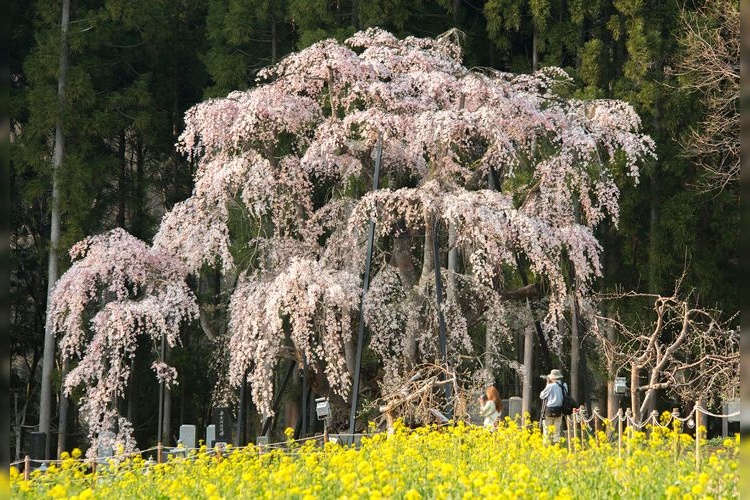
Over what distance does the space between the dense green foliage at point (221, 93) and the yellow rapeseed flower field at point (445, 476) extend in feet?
32.7

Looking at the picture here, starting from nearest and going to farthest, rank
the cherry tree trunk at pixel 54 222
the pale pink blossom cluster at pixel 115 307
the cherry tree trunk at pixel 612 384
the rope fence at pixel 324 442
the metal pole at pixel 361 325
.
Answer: the rope fence at pixel 324 442 < the metal pole at pixel 361 325 < the pale pink blossom cluster at pixel 115 307 < the cherry tree trunk at pixel 612 384 < the cherry tree trunk at pixel 54 222

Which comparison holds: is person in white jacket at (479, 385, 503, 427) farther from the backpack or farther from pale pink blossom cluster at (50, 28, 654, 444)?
pale pink blossom cluster at (50, 28, 654, 444)

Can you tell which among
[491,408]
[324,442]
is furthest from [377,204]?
[324,442]

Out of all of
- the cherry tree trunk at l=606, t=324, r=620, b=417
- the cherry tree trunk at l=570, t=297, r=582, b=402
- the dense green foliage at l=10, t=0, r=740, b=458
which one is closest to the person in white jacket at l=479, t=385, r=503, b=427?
the cherry tree trunk at l=570, t=297, r=582, b=402

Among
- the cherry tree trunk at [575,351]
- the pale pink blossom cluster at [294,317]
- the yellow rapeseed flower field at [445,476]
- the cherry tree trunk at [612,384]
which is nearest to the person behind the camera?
the yellow rapeseed flower field at [445,476]

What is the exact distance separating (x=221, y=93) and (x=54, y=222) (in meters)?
3.94

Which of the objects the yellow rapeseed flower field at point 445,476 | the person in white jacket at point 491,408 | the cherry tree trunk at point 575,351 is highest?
the cherry tree trunk at point 575,351

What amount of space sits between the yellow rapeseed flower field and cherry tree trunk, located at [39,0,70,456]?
10.6 metres

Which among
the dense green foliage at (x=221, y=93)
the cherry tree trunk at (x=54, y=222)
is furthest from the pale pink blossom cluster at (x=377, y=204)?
the cherry tree trunk at (x=54, y=222)

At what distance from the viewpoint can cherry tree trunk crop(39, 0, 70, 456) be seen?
716 inches

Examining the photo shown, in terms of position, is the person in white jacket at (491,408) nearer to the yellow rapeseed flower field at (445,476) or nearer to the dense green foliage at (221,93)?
the yellow rapeseed flower field at (445,476)

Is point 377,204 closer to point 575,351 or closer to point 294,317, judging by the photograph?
point 294,317

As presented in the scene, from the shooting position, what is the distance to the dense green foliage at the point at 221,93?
17.6m

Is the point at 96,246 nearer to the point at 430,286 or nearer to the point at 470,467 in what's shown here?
the point at 430,286
